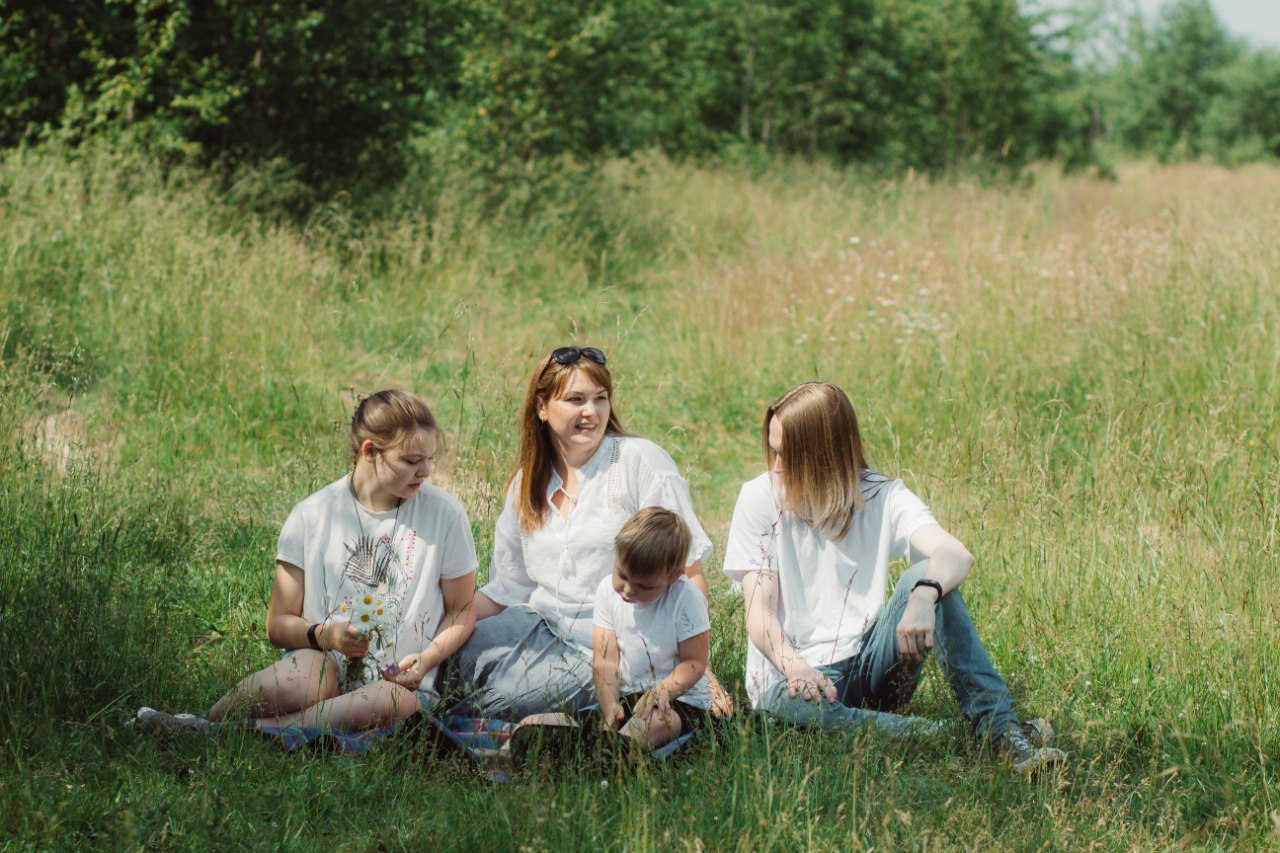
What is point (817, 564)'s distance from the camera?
3357 millimetres

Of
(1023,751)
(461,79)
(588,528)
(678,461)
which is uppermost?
(461,79)

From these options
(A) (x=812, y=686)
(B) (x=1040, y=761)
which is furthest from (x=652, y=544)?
(B) (x=1040, y=761)

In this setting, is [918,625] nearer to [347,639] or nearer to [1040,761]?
[1040,761]

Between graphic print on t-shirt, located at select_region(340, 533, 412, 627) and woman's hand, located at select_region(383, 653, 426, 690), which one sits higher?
graphic print on t-shirt, located at select_region(340, 533, 412, 627)

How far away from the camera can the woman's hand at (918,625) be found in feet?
9.73

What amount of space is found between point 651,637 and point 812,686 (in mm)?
458

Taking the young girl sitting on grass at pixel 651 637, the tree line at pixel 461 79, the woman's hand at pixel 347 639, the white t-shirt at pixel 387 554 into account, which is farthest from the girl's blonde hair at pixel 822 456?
the tree line at pixel 461 79

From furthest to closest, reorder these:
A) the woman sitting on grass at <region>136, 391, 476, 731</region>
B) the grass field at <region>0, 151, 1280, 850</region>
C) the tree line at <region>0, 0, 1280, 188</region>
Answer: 1. the tree line at <region>0, 0, 1280, 188</region>
2. the woman sitting on grass at <region>136, 391, 476, 731</region>
3. the grass field at <region>0, 151, 1280, 850</region>

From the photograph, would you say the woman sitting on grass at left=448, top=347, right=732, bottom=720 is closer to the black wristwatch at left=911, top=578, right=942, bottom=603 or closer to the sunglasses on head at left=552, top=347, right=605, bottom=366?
the sunglasses on head at left=552, top=347, right=605, bottom=366

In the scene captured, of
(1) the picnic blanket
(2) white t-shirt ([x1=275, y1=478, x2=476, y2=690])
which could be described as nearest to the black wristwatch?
(1) the picnic blanket

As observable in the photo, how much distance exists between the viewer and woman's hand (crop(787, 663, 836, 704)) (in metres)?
3.11

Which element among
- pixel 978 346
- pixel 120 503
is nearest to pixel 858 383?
pixel 978 346

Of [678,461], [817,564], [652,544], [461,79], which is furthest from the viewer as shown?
[461,79]

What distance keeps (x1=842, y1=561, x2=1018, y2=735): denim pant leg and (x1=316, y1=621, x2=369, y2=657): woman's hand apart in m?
1.43
